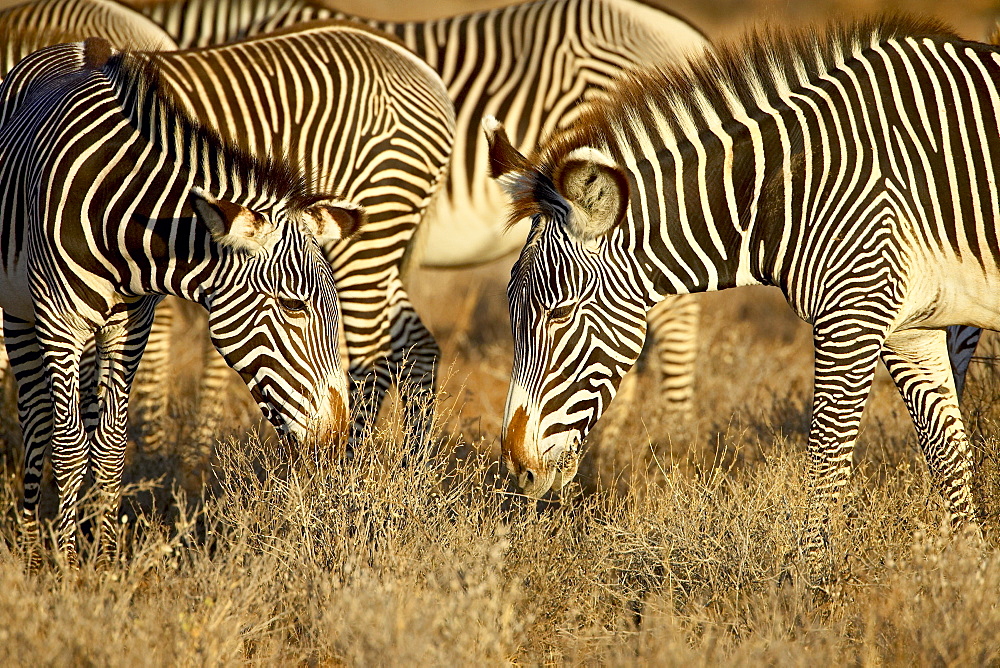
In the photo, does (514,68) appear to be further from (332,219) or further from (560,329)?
(560,329)

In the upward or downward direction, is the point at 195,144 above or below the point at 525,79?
below

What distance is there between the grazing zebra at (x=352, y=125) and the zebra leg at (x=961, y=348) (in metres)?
2.53

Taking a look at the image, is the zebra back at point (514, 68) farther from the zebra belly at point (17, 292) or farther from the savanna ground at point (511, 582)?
the zebra belly at point (17, 292)

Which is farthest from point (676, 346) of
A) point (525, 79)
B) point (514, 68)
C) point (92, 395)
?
point (92, 395)

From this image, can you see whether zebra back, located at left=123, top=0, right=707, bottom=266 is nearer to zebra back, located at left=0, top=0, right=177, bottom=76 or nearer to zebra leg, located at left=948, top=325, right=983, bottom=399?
zebra back, located at left=0, top=0, right=177, bottom=76

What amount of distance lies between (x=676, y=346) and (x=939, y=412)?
2933 mm

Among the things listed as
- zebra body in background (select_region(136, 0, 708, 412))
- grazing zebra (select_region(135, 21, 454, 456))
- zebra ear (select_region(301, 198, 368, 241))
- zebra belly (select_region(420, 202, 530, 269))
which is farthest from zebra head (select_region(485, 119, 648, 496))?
zebra belly (select_region(420, 202, 530, 269))

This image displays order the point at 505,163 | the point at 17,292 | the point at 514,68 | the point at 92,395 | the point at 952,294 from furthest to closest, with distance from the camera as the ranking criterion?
1. the point at 514,68
2. the point at 92,395
3. the point at 17,292
4. the point at 505,163
5. the point at 952,294

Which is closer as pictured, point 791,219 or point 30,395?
point 791,219

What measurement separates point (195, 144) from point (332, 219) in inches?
25.1

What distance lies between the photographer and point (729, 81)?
420 cm

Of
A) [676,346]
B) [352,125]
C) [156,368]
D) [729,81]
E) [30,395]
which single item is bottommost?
[156,368]

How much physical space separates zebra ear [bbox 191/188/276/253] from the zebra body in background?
8.48 feet

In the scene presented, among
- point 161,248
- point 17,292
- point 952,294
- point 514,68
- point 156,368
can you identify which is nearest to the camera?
point 952,294
